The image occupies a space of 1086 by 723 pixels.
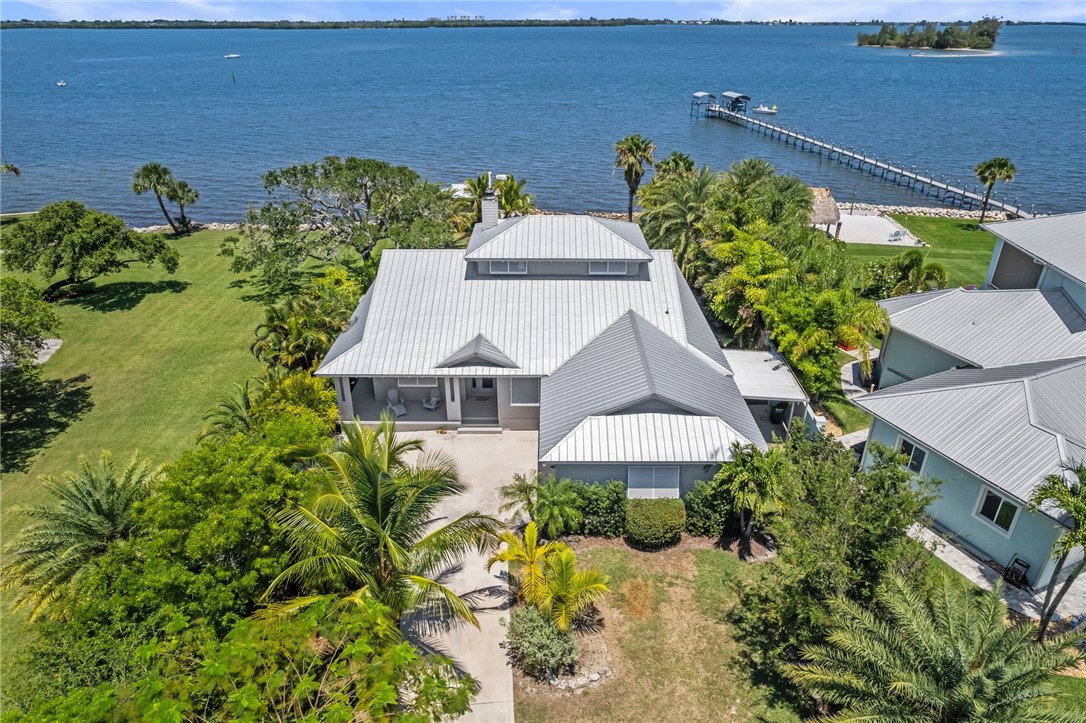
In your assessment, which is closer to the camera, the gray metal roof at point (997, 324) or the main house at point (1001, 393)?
the main house at point (1001, 393)

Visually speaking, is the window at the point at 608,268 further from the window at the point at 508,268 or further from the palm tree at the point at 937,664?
the palm tree at the point at 937,664

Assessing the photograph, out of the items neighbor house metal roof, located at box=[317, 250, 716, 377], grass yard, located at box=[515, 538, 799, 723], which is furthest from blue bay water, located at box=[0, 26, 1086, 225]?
grass yard, located at box=[515, 538, 799, 723]

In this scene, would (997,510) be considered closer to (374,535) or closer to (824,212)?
(374,535)

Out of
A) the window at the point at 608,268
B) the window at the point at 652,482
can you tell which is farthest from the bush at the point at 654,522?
the window at the point at 608,268

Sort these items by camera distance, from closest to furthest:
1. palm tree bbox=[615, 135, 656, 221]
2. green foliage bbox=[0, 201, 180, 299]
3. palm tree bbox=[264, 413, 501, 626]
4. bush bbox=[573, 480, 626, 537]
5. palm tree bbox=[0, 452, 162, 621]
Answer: palm tree bbox=[264, 413, 501, 626] < palm tree bbox=[0, 452, 162, 621] < bush bbox=[573, 480, 626, 537] < green foliage bbox=[0, 201, 180, 299] < palm tree bbox=[615, 135, 656, 221]

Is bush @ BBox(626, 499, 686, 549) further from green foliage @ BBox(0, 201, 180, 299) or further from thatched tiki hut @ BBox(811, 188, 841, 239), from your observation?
green foliage @ BBox(0, 201, 180, 299)
